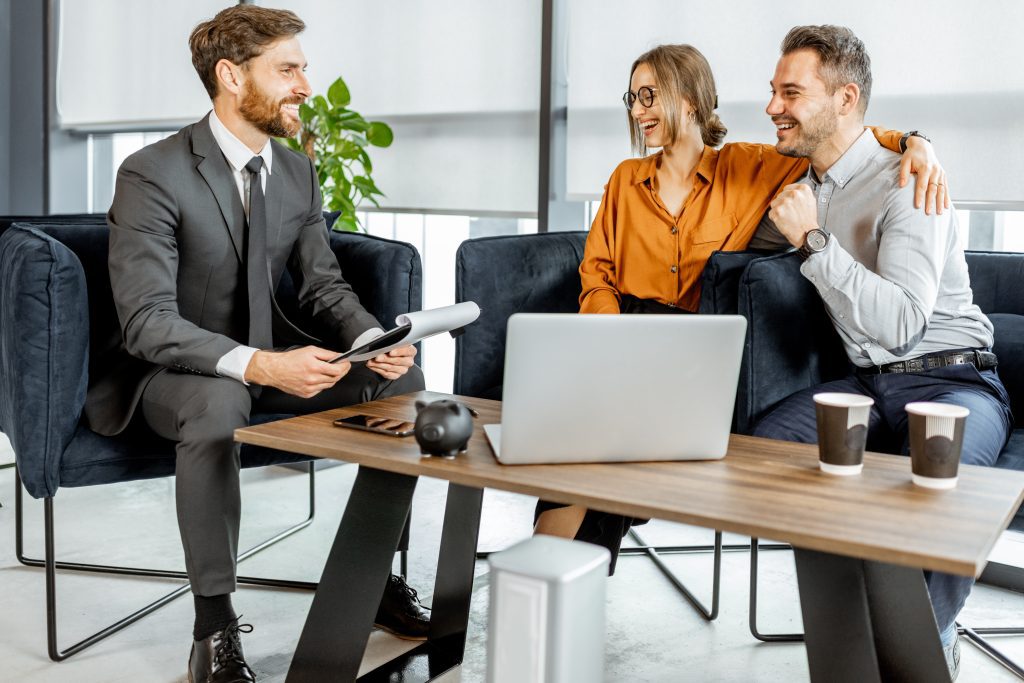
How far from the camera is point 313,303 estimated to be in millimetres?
2438

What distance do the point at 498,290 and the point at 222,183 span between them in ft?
2.46

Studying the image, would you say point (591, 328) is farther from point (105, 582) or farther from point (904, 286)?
point (105, 582)

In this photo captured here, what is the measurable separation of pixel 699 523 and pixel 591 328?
29 cm

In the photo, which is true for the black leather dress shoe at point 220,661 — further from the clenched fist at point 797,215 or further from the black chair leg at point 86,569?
the clenched fist at point 797,215

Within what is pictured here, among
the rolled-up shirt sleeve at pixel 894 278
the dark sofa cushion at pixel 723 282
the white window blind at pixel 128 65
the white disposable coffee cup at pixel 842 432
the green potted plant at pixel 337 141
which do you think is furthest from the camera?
the white window blind at pixel 128 65

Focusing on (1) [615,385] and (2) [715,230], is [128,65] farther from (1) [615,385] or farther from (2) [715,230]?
(1) [615,385]

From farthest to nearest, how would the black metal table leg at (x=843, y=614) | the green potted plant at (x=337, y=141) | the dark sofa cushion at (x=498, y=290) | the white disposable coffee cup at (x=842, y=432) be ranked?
the green potted plant at (x=337, y=141), the dark sofa cushion at (x=498, y=290), the white disposable coffee cup at (x=842, y=432), the black metal table leg at (x=843, y=614)

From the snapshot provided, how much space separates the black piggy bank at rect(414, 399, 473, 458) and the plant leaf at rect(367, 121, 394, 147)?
2.38m

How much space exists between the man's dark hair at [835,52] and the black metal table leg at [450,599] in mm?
1212

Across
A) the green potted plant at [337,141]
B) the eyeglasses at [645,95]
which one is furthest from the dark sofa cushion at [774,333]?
the green potted plant at [337,141]

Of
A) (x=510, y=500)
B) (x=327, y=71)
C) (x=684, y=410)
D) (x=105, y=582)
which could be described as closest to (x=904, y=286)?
(x=684, y=410)

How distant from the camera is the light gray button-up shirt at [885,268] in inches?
78.6

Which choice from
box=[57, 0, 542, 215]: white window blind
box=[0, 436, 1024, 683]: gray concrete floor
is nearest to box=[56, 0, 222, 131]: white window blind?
box=[57, 0, 542, 215]: white window blind

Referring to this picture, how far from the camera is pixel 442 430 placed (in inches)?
54.6
